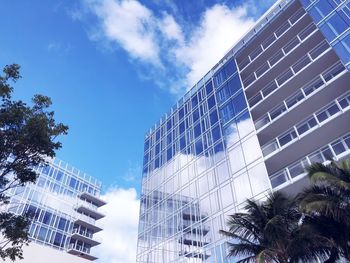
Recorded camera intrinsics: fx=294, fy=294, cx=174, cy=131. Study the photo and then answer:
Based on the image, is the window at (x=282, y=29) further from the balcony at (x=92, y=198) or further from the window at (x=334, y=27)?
the balcony at (x=92, y=198)

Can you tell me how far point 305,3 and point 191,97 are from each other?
16.8 metres

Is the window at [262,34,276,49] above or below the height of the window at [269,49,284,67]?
above

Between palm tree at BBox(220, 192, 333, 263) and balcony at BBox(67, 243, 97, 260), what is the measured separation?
46.2m

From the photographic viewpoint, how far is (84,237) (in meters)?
55.1

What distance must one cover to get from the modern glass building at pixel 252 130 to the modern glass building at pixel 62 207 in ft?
74.9

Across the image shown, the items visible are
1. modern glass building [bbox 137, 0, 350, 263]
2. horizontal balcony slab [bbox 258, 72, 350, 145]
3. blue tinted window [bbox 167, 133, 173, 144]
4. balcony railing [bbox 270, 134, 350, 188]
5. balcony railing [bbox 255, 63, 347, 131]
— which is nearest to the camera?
balcony railing [bbox 270, 134, 350, 188]

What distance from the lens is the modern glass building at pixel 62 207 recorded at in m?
49.0

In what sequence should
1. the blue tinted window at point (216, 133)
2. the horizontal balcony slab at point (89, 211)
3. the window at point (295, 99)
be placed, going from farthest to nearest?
the horizontal balcony slab at point (89, 211) → the blue tinted window at point (216, 133) → the window at point (295, 99)

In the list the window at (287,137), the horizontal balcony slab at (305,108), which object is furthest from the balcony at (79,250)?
the window at (287,137)

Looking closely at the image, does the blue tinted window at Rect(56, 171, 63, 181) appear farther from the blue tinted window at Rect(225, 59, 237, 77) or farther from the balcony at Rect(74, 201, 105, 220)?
the blue tinted window at Rect(225, 59, 237, 77)

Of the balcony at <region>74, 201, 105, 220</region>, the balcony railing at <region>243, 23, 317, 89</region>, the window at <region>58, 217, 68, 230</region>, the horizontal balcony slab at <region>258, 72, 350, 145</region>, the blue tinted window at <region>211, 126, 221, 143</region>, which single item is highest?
the balcony at <region>74, 201, 105, 220</region>

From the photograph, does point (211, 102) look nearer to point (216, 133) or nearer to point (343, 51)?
point (216, 133)

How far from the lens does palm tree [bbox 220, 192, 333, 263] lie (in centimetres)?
1182

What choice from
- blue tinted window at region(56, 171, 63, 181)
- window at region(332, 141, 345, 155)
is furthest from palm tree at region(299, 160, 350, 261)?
blue tinted window at region(56, 171, 63, 181)
